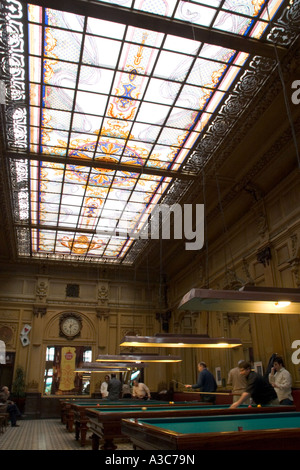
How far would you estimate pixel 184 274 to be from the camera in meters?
14.6

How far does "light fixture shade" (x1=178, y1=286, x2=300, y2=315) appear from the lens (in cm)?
388

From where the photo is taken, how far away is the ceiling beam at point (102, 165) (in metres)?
8.77

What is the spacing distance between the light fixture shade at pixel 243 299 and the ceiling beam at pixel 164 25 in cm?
336

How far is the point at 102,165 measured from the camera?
9.07m

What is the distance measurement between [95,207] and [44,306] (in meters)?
5.57

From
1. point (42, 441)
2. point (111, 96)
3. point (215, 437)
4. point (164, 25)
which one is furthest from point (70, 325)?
point (215, 437)

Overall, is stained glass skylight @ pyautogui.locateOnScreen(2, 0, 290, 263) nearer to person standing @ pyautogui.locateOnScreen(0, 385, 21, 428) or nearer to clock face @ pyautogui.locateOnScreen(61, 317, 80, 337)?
person standing @ pyautogui.locateOnScreen(0, 385, 21, 428)

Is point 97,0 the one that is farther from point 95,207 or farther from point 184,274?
point 184,274

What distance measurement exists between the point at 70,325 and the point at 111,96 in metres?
10.1

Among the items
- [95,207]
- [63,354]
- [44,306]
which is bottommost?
[63,354]

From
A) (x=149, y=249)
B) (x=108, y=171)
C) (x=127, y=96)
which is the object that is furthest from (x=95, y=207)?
(x=127, y=96)

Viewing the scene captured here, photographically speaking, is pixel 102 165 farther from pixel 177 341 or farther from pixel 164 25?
pixel 177 341

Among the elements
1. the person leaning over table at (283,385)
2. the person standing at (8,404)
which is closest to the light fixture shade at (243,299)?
the person leaning over table at (283,385)

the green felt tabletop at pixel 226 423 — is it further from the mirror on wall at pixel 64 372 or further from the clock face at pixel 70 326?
the clock face at pixel 70 326
